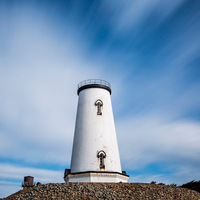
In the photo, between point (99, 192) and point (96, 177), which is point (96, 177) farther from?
point (99, 192)

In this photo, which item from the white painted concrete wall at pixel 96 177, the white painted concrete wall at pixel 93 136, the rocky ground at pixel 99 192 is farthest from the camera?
the white painted concrete wall at pixel 93 136

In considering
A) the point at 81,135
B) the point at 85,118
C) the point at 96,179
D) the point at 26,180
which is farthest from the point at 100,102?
the point at 26,180

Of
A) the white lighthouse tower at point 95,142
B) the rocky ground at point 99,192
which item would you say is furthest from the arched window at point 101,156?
the rocky ground at point 99,192

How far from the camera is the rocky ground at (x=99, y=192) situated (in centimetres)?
1294

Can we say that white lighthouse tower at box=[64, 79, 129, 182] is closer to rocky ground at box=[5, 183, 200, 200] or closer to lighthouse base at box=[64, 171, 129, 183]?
lighthouse base at box=[64, 171, 129, 183]

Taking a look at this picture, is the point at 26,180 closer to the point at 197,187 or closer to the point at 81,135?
the point at 81,135

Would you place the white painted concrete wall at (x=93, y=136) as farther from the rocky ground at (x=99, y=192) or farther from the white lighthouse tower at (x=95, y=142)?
the rocky ground at (x=99, y=192)

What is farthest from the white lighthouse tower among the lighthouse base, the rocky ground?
the rocky ground

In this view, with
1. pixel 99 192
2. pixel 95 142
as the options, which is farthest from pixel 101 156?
pixel 99 192

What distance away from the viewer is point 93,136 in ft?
66.1

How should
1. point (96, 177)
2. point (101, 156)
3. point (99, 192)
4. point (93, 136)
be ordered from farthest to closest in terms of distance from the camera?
point (93, 136)
point (101, 156)
point (96, 177)
point (99, 192)

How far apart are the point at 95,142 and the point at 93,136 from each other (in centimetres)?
61

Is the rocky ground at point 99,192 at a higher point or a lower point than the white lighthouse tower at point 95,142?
lower

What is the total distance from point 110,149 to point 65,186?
682cm
